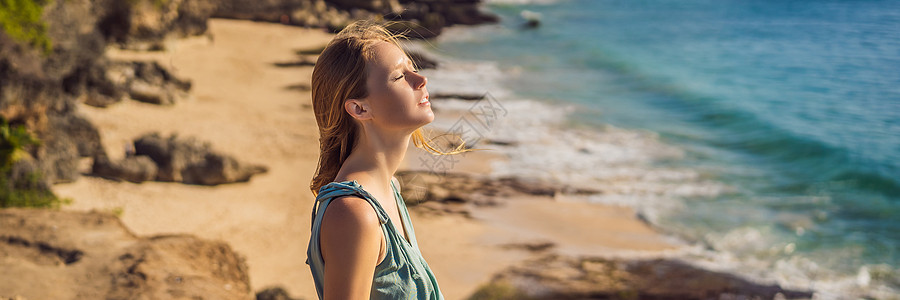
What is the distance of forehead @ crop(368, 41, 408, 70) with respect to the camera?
185 cm

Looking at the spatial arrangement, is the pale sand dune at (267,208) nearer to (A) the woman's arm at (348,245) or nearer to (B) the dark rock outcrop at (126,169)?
(B) the dark rock outcrop at (126,169)

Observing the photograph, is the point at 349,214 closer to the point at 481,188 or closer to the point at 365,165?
the point at 365,165

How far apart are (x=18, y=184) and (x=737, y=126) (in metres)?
14.4

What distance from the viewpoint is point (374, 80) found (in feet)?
6.02

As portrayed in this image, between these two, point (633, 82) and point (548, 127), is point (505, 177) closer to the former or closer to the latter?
point (548, 127)

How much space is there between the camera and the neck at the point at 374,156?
1884mm

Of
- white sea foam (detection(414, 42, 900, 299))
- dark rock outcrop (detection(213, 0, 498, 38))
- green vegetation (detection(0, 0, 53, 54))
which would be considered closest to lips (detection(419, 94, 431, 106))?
white sea foam (detection(414, 42, 900, 299))

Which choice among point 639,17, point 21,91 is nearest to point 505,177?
point 21,91

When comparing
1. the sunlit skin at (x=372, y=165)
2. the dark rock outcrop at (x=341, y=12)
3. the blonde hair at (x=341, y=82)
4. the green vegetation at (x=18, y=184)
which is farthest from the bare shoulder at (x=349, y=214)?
the dark rock outcrop at (x=341, y=12)

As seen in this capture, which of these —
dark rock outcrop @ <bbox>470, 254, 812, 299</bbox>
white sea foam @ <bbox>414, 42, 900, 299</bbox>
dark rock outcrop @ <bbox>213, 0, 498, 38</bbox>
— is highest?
dark rock outcrop @ <bbox>213, 0, 498, 38</bbox>

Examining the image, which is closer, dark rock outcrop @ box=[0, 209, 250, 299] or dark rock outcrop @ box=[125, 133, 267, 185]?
dark rock outcrop @ box=[0, 209, 250, 299]

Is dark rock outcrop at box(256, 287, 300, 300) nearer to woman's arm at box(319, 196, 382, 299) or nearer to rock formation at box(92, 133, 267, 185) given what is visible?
rock formation at box(92, 133, 267, 185)

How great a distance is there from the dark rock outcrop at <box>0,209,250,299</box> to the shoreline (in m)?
1.91

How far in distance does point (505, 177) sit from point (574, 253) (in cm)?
280
